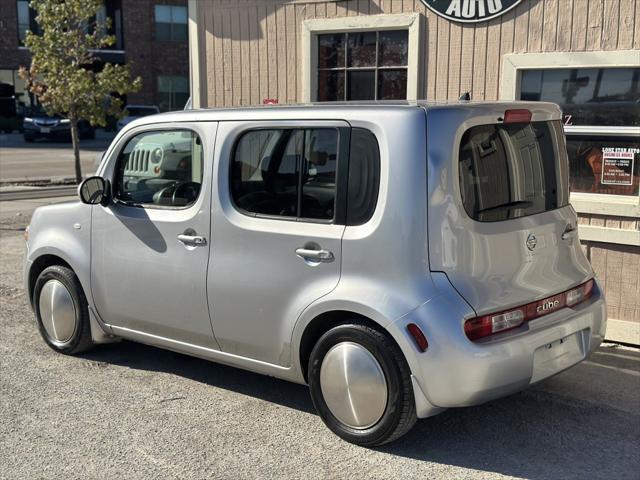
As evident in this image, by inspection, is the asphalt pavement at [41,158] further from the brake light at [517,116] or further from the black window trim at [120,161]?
the brake light at [517,116]

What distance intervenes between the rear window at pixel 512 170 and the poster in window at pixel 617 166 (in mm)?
2105

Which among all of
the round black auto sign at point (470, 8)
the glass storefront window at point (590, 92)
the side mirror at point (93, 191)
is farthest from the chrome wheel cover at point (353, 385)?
the round black auto sign at point (470, 8)

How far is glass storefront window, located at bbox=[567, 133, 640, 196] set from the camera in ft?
20.7

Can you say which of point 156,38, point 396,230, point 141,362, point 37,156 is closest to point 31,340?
point 141,362

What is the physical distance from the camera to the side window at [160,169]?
4.73m

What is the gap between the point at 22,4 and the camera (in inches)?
1549

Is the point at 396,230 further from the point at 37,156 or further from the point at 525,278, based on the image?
the point at 37,156

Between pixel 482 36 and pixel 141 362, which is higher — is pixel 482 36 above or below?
above

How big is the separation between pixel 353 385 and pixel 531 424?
3.80 ft

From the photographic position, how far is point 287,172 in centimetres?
430

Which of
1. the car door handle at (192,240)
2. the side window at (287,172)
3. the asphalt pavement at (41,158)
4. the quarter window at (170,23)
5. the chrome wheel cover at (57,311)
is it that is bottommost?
the asphalt pavement at (41,158)

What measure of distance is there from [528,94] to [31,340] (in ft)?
15.1

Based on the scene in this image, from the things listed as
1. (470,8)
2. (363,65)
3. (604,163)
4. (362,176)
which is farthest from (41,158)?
(362,176)

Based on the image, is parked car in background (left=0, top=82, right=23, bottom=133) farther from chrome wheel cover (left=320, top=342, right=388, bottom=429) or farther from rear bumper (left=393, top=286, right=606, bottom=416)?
rear bumper (left=393, top=286, right=606, bottom=416)
